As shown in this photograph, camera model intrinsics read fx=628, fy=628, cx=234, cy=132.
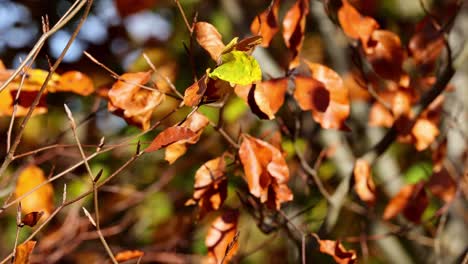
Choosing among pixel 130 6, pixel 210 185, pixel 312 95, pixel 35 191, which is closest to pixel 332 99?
pixel 312 95

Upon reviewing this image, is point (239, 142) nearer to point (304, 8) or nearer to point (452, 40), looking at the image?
point (304, 8)

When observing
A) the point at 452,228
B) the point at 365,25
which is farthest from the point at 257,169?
the point at 452,228

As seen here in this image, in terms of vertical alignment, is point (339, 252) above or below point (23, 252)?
below

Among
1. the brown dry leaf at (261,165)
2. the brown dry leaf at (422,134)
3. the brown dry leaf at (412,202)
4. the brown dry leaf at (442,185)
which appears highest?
the brown dry leaf at (261,165)

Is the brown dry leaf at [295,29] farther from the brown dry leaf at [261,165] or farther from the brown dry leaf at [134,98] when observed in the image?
the brown dry leaf at [134,98]

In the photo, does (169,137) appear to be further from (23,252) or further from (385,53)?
(385,53)

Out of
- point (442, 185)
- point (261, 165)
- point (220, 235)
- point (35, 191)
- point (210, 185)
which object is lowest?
point (442, 185)

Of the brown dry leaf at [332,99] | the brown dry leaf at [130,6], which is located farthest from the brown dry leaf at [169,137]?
the brown dry leaf at [130,6]
